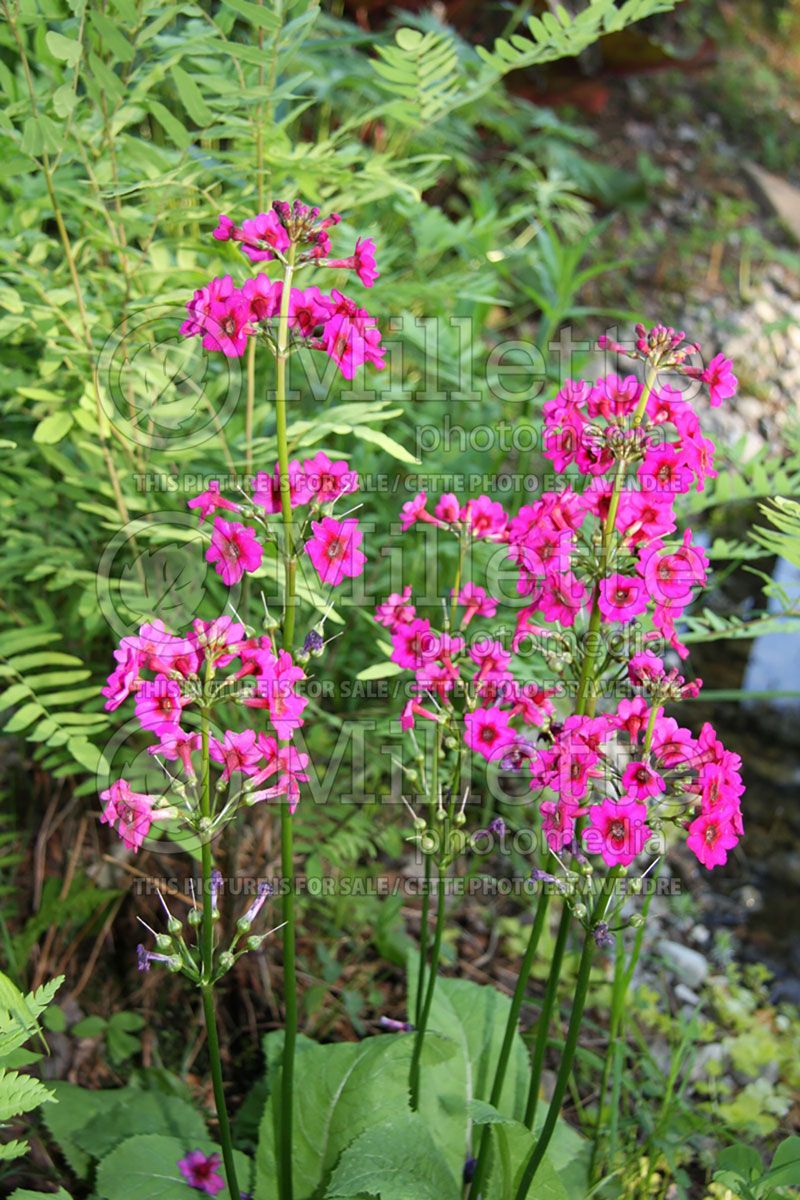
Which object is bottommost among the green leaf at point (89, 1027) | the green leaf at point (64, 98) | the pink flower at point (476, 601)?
the green leaf at point (89, 1027)

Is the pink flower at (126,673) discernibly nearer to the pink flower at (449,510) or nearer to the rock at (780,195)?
the pink flower at (449,510)

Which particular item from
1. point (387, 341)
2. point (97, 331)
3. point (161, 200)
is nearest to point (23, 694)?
point (97, 331)

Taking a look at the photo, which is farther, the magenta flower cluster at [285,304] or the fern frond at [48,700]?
the fern frond at [48,700]

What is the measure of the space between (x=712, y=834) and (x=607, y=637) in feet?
0.90

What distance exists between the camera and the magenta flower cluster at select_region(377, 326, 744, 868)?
129 cm

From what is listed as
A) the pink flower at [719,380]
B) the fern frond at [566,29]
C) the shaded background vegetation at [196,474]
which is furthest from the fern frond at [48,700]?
the fern frond at [566,29]

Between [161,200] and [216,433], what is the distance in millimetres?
428

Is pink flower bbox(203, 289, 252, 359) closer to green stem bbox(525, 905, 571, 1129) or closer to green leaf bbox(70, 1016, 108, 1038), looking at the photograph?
green stem bbox(525, 905, 571, 1129)

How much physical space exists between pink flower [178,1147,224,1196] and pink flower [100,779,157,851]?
69 cm

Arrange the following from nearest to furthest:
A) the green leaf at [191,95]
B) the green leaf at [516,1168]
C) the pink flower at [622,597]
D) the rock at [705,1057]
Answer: the pink flower at [622,597] → the green leaf at [516,1168] → the green leaf at [191,95] → the rock at [705,1057]

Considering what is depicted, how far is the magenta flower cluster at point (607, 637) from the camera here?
4.24 ft

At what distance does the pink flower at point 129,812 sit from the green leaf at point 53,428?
79 centimetres

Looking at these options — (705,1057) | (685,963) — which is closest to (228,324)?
(705,1057)

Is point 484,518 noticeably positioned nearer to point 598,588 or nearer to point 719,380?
point 598,588
